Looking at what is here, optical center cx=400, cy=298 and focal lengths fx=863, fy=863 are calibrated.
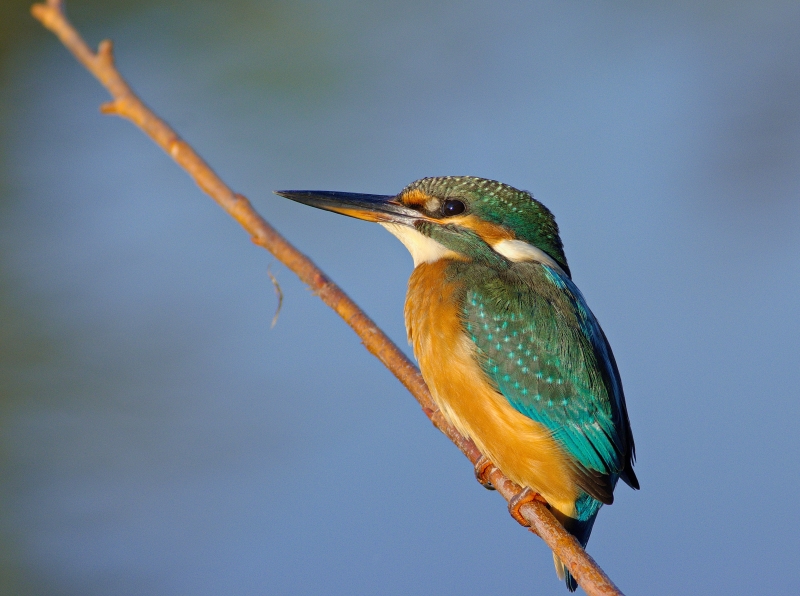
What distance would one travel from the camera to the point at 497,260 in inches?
86.6

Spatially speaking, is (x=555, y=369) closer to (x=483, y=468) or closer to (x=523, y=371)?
(x=523, y=371)

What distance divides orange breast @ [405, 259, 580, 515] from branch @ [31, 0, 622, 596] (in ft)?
0.13

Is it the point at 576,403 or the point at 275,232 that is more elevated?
the point at 275,232

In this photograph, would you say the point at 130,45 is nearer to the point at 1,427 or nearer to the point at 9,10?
the point at 9,10

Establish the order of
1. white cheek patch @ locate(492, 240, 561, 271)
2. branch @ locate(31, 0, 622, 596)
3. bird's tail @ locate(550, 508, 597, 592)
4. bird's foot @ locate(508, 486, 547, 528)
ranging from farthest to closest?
white cheek patch @ locate(492, 240, 561, 271), bird's tail @ locate(550, 508, 597, 592), bird's foot @ locate(508, 486, 547, 528), branch @ locate(31, 0, 622, 596)

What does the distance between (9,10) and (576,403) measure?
2855 mm

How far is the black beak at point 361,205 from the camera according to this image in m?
2.15

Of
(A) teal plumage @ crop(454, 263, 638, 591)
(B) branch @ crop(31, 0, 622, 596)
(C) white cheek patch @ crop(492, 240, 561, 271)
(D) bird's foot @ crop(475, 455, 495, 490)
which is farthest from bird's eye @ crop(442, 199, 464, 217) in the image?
(D) bird's foot @ crop(475, 455, 495, 490)

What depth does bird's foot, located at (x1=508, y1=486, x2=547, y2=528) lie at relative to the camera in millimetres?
1946

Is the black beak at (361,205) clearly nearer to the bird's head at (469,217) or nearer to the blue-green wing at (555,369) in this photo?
the bird's head at (469,217)

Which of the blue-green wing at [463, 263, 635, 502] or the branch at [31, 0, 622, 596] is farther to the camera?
the blue-green wing at [463, 263, 635, 502]

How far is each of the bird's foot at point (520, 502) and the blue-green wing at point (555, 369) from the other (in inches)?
5.5

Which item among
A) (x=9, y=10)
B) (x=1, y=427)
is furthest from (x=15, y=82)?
(x=1, y=427)

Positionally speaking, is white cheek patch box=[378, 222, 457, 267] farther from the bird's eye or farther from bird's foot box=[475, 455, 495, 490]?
bird's foot box=[475, 455, 495, 490]
